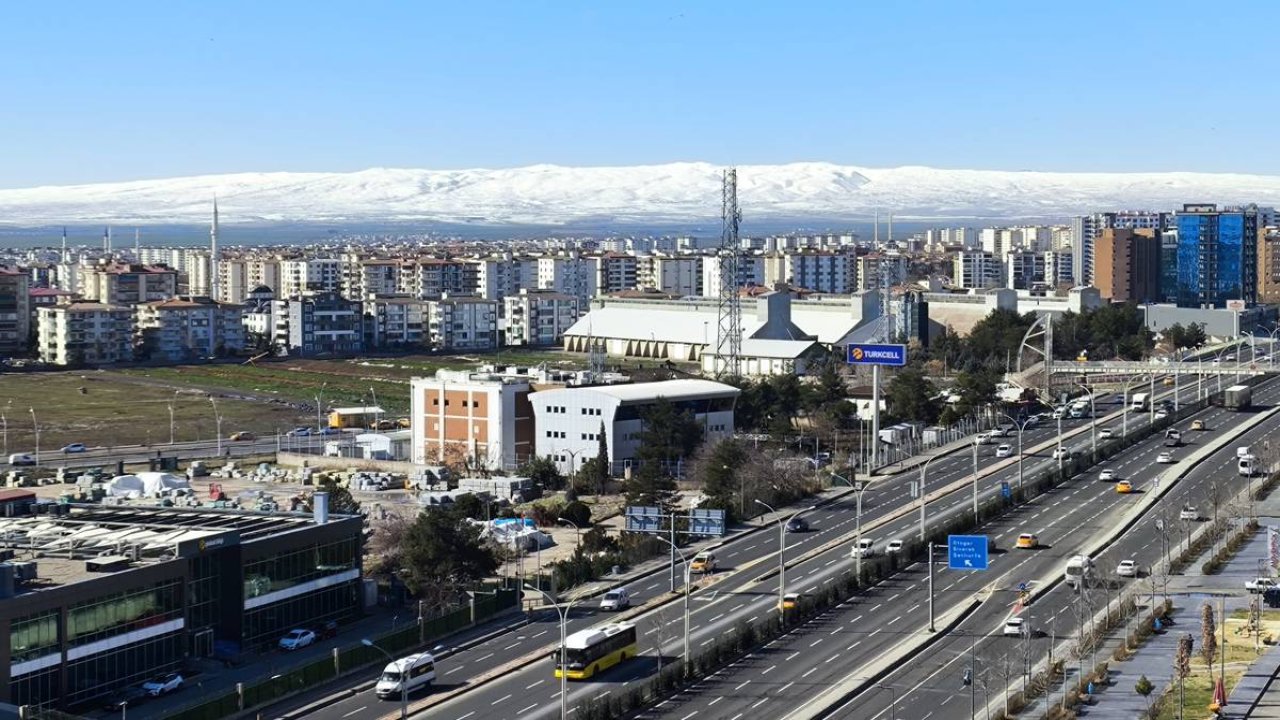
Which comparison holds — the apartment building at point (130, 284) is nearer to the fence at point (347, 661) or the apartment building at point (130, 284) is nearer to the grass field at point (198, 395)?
the grass field at point (198, 395)

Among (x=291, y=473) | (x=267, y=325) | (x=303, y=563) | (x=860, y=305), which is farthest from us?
(x=267, y=325)

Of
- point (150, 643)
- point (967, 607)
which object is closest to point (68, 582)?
point (150, 643)

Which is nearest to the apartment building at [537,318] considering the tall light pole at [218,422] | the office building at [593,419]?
the tall light pole at [218,422]

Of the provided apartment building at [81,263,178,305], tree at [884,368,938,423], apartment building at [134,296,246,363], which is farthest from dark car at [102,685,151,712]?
apartment building at [81,263,178,305]

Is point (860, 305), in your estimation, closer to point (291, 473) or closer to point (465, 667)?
point (291, 473)

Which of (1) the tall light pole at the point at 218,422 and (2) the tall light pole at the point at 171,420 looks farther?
(2) the tall light pole at the point at 171,420

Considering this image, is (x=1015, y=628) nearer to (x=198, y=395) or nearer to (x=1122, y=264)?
(x=198, y=395)
